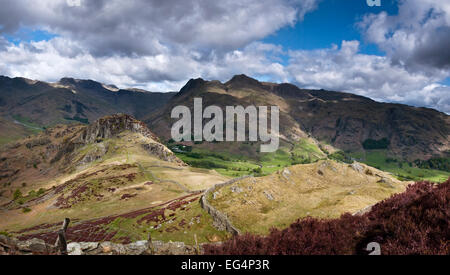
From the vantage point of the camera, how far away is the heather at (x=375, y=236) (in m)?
8.80

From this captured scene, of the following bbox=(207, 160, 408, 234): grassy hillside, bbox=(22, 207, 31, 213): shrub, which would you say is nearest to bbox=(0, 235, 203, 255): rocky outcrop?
bbox=(207, 160, 408, 234): grassy hillside

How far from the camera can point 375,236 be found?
35.3 ft

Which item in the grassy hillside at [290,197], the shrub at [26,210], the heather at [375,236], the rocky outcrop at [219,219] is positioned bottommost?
the shrub at [26,210]

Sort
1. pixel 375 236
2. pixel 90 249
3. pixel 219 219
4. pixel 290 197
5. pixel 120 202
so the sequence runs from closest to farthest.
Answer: pixel 375 236
pixel 90 249
pixel 219 219
pixel 290 197
pixel 120 202

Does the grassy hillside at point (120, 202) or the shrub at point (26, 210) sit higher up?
the grassy hillside at point (120, 202)

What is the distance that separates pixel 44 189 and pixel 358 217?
16654 centimetres

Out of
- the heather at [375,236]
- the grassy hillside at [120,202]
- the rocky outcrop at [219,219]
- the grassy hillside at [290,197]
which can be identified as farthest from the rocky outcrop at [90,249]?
the rocky outcrop at [219,219]

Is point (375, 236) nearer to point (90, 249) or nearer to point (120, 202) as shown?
point (90, 249)

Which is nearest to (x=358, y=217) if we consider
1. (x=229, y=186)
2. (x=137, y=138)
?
(x=229, y=186)

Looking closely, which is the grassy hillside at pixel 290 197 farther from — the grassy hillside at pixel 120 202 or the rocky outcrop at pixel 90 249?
the rocky outcrop at pixel 90 249

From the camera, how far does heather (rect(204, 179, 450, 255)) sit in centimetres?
880

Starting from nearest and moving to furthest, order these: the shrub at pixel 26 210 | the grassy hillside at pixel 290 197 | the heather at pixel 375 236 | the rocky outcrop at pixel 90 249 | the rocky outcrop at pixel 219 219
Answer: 1. the heather at pixel 375 236
2. the rocky outcrop at pixel 90 249
3. the grassy hillside at pixel 290 197
4. the rocky outcrop at pixel 219 219
5. the shrub at pixel 26 210

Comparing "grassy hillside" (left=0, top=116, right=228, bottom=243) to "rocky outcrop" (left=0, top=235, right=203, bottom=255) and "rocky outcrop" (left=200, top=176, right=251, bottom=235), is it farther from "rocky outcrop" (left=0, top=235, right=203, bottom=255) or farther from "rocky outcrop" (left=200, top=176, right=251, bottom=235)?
"rocky outcrop" (left=0, top=235, right=203, bottom=255)

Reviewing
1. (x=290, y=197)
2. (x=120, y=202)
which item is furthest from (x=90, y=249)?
(x=120, y=202)
